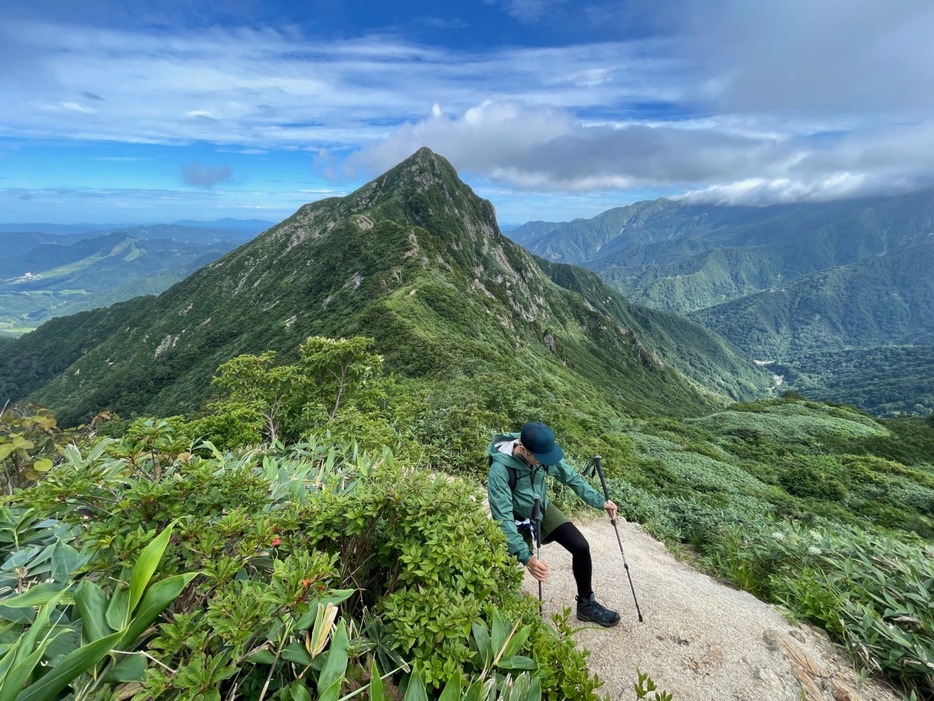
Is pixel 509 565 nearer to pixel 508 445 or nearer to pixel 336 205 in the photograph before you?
pixel 508 445

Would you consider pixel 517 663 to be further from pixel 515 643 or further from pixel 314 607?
pixel 314 607

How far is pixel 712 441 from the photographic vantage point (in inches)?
1135

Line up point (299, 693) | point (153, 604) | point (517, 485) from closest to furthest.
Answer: point (153, 604) → point (299, 693) → point (517, 485)

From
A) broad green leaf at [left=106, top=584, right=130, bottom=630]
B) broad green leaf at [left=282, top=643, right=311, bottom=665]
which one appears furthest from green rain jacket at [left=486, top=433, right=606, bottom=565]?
broad green leaf at [left=106, top=584, right=130, bottom=630]

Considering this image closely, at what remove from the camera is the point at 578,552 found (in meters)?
5.40

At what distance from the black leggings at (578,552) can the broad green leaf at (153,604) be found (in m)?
4.17

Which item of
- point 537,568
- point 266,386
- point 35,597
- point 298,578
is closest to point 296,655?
point 298,578

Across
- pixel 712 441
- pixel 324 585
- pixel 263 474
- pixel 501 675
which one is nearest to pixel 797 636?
pixel 501 675

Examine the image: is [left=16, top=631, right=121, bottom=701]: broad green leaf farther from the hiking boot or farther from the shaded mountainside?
the shaded mountainside

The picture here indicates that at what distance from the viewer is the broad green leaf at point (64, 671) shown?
186 centimetres

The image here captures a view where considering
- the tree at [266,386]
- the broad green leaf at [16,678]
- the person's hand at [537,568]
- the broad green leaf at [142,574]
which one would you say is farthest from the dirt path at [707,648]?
the tree at [266,386]

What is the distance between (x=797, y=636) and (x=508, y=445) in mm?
3974

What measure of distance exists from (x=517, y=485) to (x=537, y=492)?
0.91ft

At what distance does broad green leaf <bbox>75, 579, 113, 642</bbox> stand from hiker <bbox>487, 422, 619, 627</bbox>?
3.28 metres
